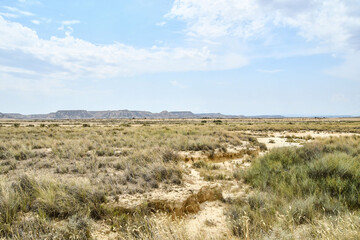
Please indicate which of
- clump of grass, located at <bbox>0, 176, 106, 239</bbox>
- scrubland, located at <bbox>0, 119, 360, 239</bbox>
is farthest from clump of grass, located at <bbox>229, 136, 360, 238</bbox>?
clump of grass, located at <bbox>0, 176, 106, 239</bbox>

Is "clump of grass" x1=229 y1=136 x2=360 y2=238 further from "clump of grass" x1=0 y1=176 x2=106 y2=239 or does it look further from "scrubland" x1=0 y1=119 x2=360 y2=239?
"clump of grass" x1=0 y1=176 x2=106 y2=239

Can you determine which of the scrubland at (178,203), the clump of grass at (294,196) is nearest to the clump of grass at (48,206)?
the scrubland at (178,203)

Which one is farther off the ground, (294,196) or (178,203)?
(294,196)

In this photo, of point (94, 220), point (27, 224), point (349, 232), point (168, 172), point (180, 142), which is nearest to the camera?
point (349, 232)

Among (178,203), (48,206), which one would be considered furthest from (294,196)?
(48,206)

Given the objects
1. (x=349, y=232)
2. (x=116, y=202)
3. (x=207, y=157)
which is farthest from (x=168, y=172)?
(x=207, y=157)

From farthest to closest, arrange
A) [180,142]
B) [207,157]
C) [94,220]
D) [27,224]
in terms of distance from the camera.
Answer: [180,142], [207,157], [94,220], [27,224]

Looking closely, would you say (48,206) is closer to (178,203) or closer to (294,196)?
(178,203)

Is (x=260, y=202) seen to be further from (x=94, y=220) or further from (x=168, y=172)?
(x=94, y=220)

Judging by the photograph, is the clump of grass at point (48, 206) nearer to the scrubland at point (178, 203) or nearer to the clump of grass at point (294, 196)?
the scrubland at point (178, 203)

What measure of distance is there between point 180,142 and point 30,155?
820cm

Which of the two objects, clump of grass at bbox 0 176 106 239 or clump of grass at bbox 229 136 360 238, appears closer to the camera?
clump of grass at bbox 0 176 106 239

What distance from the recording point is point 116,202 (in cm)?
493

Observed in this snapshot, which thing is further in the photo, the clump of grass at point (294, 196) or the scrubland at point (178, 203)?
the clump of grass at point (294, 196)
